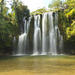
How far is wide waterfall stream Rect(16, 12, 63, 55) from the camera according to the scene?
22.1 metres

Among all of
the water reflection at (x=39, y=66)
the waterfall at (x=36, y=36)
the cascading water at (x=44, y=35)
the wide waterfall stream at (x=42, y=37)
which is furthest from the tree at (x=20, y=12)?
the water reflection at (x=39, y=66)

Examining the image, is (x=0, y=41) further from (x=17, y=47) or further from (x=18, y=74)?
(x=18, y=74)

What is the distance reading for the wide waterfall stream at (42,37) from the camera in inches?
872

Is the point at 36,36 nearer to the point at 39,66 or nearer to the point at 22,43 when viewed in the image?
the point at 22,43

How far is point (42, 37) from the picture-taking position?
75.8 feet

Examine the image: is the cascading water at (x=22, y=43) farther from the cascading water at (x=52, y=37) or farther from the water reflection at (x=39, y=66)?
the water reflection at (x=39, y=66)

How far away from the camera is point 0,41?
64.3ft

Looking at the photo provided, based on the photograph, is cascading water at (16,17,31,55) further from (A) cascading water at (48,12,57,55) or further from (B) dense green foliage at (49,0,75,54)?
(B) dense green foliage at (49,0,75,54)

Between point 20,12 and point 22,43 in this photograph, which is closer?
point 22,43

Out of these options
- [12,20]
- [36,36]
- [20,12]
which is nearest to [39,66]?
[36,36]

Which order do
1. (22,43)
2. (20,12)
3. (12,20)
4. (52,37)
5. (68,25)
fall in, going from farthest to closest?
(20,12) → (12,20) → (22,43) → (52,37) → (68,25)

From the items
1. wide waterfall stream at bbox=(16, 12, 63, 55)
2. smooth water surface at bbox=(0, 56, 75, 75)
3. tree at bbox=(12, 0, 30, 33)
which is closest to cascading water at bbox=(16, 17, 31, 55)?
wide waterfall stream at bbox=(16, 12, 63, 55)

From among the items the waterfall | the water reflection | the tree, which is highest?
the tree

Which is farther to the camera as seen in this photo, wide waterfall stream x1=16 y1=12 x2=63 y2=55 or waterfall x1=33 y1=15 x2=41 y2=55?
waterfall x1=33 y1=15 x2=41 y2=55
